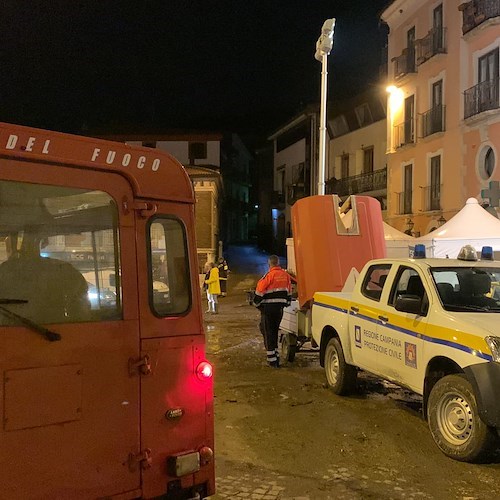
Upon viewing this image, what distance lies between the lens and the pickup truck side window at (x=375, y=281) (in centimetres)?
717

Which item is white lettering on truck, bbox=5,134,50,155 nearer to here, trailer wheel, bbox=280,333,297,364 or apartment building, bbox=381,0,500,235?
trailer wheel, bbox=280,333,297,364

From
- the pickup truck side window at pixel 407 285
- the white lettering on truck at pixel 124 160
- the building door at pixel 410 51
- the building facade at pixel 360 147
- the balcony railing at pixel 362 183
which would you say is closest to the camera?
the white lettering on truck at pixel 124 160

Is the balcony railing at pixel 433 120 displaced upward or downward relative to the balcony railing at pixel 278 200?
upward

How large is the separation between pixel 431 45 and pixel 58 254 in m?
25.1

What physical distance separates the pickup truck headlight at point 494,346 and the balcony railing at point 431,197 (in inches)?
822

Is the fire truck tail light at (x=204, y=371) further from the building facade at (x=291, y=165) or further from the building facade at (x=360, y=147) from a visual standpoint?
the building facade at (x=291, y=165)

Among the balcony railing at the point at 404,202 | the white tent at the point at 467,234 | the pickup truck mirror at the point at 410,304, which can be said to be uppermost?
the balcony railing at the point at 404,202

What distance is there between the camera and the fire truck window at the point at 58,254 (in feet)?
9.34

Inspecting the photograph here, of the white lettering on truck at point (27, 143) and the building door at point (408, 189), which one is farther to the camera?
the building door at point (408, 189)

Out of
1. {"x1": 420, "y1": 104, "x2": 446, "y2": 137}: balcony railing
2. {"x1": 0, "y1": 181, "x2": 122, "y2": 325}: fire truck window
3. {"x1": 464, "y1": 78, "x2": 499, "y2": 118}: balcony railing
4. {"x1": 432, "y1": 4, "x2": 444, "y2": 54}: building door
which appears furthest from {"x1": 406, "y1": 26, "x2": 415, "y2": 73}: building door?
{"x1": 0, "y1": 181, "x2": 122, "y2": 325}: fire truck window

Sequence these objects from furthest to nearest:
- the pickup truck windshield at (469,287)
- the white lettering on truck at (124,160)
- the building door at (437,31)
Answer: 1. the building door at (437,31)
2. the pickup truck windshield at (469,287)
3. the white lettering on truck at (124,160)

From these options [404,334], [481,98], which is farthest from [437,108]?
[404,334]

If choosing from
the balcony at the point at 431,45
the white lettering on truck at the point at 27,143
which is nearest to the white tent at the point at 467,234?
the balcony at the point at 431,45

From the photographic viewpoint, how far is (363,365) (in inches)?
286
